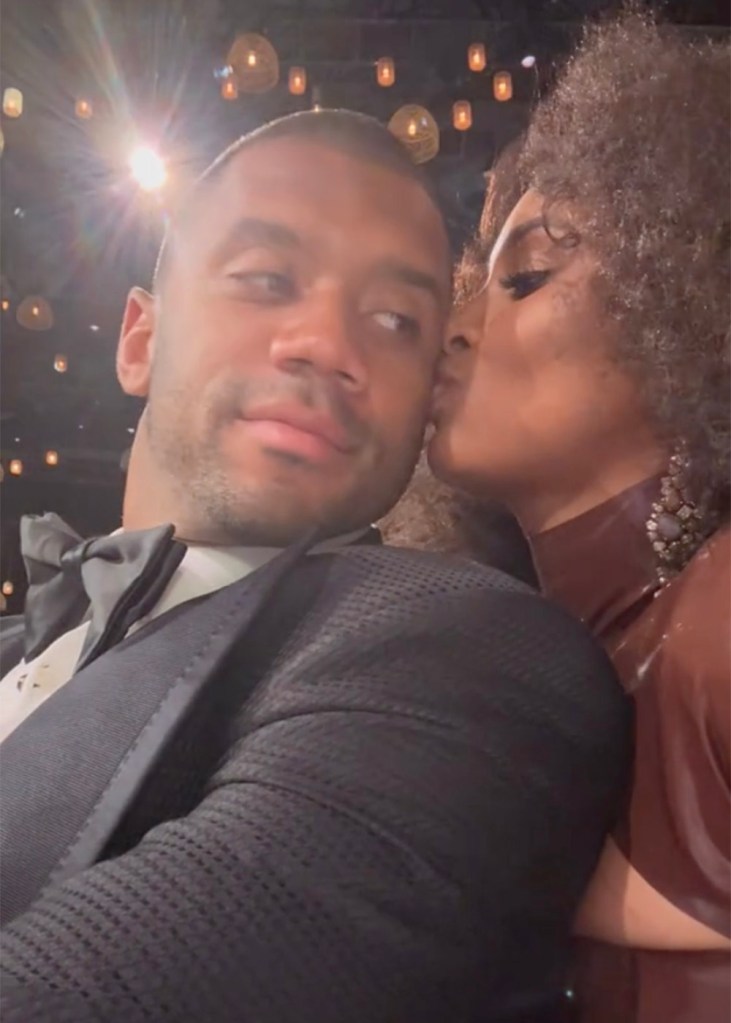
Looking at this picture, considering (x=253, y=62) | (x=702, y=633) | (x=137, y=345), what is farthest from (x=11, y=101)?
(x=702, y=633)

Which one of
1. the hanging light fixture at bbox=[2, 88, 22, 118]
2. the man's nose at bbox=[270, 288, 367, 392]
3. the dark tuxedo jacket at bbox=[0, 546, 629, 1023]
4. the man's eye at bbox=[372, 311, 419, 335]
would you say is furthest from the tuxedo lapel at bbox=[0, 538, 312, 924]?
the hanging light fixture at bbox=[2, 88, 22, 118]

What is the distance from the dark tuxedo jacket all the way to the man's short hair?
1.74 ft

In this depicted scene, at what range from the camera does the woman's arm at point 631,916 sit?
2.17ft

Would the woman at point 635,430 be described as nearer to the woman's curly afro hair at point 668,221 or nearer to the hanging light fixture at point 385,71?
the woman's curly afro hair at point 668,221

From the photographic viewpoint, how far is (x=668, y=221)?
937mm

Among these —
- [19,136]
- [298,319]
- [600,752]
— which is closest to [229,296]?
[298,319]

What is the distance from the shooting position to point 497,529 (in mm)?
1267

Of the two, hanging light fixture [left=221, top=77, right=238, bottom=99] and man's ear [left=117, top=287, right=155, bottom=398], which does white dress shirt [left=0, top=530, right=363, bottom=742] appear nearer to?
man's ear [left=117, top=287, right=155, bottom=398]

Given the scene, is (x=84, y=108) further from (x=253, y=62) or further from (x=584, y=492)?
(x=584, y=492)

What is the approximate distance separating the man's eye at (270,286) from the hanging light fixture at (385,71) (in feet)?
5.58

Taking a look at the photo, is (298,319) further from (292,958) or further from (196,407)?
(292,958)

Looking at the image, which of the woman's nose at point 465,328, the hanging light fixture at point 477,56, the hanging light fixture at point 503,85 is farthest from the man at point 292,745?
the hanging light fixture at point 503,85

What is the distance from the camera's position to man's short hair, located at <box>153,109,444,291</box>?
111 centimetres

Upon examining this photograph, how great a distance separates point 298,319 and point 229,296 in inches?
3.3
